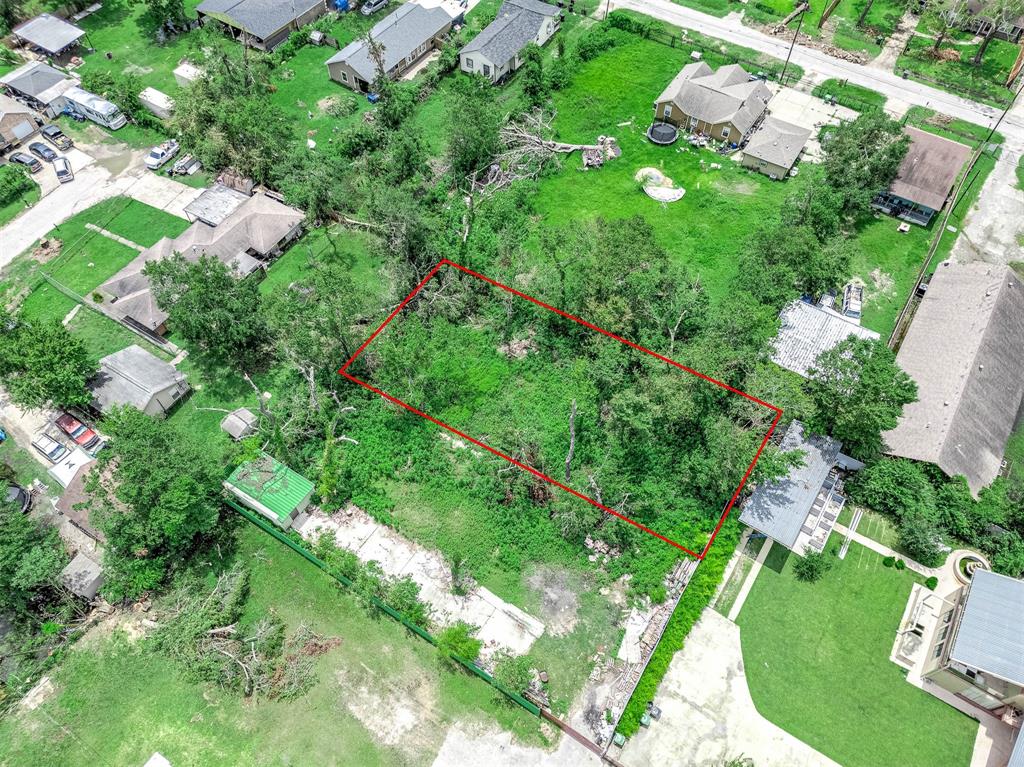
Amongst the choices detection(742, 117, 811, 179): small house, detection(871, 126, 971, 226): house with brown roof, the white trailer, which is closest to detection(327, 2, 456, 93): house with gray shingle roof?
the white trailer

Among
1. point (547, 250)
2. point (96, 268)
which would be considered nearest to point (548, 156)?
point (547, 250)

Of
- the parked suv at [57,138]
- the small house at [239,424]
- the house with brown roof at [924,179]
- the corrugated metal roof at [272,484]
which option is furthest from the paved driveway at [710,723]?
the parked suv at [57,138]

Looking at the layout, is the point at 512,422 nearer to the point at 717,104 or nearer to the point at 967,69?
the point at 717,104

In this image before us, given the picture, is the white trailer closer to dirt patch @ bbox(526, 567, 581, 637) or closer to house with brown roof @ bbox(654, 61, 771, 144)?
house with brown roof @ bbox(654, 61, 771, 144)

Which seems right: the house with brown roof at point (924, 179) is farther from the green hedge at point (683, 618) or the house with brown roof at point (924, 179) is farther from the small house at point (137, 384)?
the small house at point (137, 384)

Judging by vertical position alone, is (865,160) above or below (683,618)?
above

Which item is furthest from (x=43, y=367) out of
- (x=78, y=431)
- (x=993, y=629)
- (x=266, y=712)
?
(x=993, y=629)
